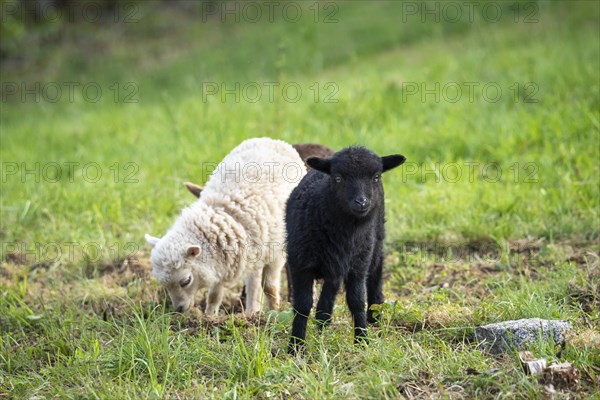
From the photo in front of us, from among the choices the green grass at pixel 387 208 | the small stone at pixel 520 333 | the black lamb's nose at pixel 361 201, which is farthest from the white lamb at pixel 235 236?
the small stone at pixel 520 333

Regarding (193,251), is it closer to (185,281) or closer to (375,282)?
(185,281)

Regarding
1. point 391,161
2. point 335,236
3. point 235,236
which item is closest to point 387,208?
point 235,236

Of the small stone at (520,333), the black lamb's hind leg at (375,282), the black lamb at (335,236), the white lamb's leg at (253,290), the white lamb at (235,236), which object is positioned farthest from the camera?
the white lamb's leg at (253,290)

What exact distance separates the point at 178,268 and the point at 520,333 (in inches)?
110

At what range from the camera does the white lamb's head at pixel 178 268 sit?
6.18m

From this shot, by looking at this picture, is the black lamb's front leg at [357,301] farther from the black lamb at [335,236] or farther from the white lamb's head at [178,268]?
the white lamb's head at [178,268]

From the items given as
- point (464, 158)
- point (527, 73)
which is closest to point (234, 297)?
point (464, 158)

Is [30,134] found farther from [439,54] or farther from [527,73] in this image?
[527,73]

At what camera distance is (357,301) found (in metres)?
5.30

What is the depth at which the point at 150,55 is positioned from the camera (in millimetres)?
18062

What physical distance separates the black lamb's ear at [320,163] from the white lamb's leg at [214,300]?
190 centimetres

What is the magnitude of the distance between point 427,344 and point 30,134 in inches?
359

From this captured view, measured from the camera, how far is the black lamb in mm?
5078

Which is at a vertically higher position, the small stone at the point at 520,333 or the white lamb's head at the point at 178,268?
the white lamb's head at the point at 178,268
